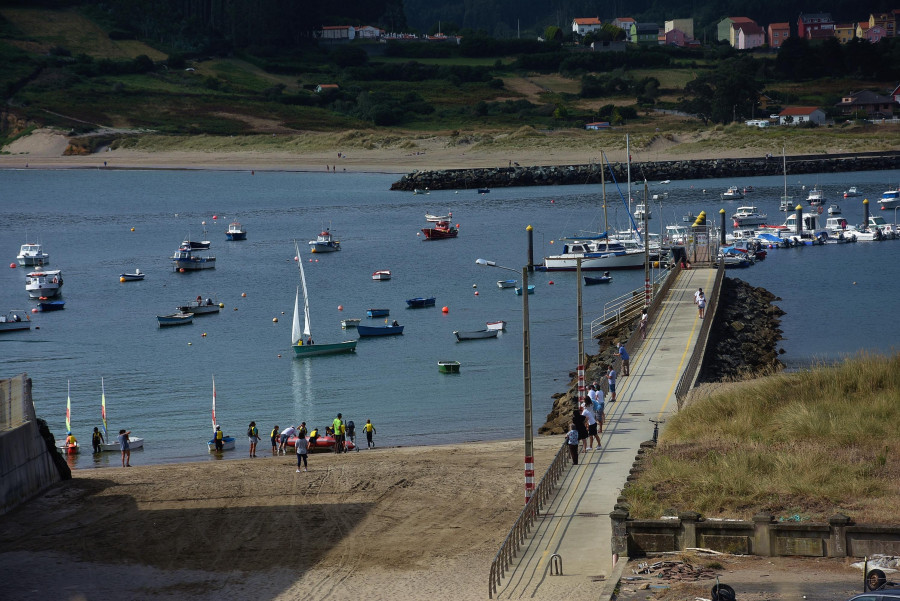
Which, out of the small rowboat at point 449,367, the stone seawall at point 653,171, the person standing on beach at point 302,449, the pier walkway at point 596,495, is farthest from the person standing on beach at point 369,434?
the stone seawall at point 653,171

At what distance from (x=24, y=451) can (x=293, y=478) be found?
6.56m

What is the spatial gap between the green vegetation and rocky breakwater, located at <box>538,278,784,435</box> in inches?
262

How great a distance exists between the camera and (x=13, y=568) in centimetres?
2322

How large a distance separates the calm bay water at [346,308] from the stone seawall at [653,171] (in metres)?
5.67

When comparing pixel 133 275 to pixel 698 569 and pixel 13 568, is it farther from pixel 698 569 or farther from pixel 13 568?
pixel 698 569

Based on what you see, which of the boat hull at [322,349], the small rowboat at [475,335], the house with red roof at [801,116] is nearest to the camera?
the boat hull at [322,349]

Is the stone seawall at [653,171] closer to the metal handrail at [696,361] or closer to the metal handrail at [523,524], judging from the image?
the metal handrail at [696,361]

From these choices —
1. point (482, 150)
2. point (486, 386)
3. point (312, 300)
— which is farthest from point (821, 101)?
point (486, 386)

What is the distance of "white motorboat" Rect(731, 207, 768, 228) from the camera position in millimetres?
94625

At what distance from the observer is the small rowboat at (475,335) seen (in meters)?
56.1

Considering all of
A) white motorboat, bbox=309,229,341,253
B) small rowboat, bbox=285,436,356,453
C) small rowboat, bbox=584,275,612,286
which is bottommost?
small rowboat, bbox=285,436,356,453

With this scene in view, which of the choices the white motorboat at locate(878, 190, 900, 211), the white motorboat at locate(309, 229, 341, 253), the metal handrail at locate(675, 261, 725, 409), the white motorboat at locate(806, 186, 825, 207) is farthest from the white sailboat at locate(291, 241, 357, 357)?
the white motorboat at locate(878, 190, 900, 211)

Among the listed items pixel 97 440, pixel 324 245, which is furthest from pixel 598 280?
pixel 97 440

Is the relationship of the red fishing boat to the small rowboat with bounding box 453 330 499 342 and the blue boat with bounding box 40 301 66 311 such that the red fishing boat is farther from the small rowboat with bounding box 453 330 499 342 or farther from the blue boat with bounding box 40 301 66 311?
the small rowboat with bounding box 453 330 499 342
